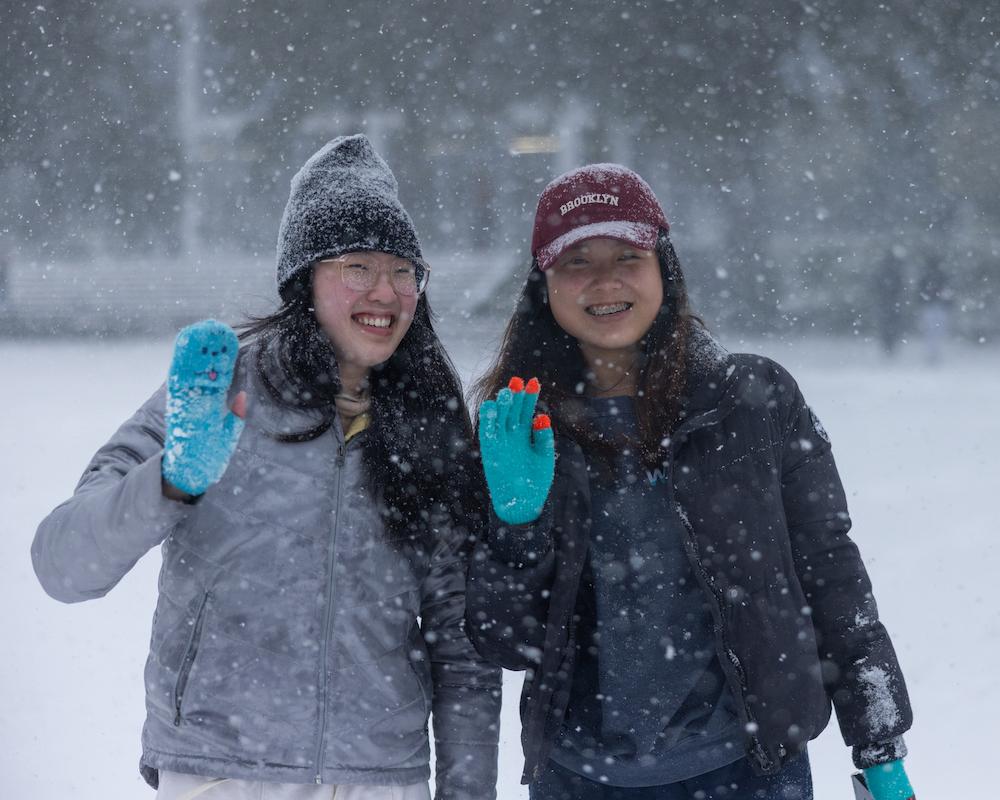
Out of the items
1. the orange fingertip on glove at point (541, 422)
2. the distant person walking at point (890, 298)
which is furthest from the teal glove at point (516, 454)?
the distant person walking at point (890, 298)

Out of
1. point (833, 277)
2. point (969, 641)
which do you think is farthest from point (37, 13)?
point (969, 641)

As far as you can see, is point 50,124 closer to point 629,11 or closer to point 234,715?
point 629,11

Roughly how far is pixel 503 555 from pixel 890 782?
62 cm

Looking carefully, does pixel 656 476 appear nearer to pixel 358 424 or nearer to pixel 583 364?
pixel 583 364

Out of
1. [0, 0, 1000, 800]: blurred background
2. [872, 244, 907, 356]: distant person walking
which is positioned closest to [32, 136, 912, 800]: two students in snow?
[0, 0, 1000, 800]: blurred background

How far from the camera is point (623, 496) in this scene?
1.27 meters

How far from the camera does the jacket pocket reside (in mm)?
1130

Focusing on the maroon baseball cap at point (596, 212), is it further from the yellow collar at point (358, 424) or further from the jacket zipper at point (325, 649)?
the jacket zipper at point (325, 649)

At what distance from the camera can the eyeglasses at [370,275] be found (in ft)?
4.23

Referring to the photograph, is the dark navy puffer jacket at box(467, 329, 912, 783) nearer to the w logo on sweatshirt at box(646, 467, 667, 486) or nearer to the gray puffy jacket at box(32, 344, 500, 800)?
the w logo on sweatshirt at box(646, 467, 667, 486)

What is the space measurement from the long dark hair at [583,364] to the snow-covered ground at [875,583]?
1.16ft

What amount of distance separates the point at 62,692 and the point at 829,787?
2317mm

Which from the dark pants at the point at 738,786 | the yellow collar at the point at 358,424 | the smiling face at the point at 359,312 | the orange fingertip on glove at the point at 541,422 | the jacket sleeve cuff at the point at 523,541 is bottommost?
the dark pants at the point at 738,786

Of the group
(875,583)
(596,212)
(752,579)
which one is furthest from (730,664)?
(875,583)
